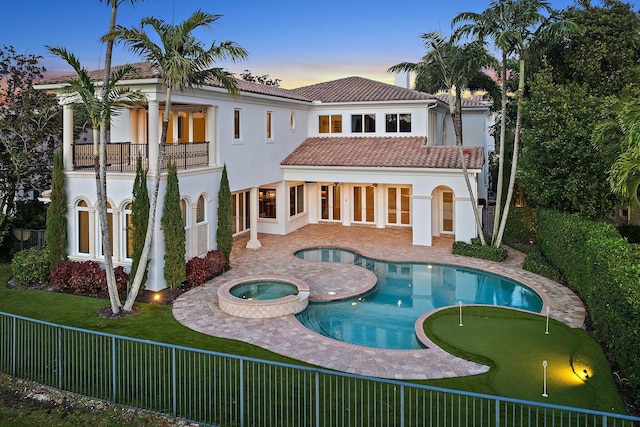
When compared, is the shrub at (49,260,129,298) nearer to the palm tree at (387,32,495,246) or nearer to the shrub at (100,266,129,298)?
the shrub at (100,266,129,298)

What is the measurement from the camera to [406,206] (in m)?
32.4

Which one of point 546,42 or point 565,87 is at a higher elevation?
point 546,42

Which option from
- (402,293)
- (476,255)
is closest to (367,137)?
(476,255)

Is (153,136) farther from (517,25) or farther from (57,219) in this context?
(517,25)

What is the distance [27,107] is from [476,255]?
2352cm

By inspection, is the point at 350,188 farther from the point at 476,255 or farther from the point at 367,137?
the point at 476,255

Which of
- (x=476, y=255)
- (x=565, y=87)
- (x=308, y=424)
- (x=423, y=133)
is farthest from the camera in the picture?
(x=423, y=133)

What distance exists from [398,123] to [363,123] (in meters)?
2.30

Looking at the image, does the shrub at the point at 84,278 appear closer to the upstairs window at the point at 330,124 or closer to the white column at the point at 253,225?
the white column at the point at 253,225

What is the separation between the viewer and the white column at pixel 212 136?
2203 centimetres

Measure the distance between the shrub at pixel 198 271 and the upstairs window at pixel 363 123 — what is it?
15.9 m

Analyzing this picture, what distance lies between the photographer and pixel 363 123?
105 feet

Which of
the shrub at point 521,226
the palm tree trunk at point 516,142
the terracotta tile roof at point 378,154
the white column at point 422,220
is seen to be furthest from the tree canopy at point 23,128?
the shrub at point 521,226

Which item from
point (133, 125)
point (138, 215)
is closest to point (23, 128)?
point (133, 125)
